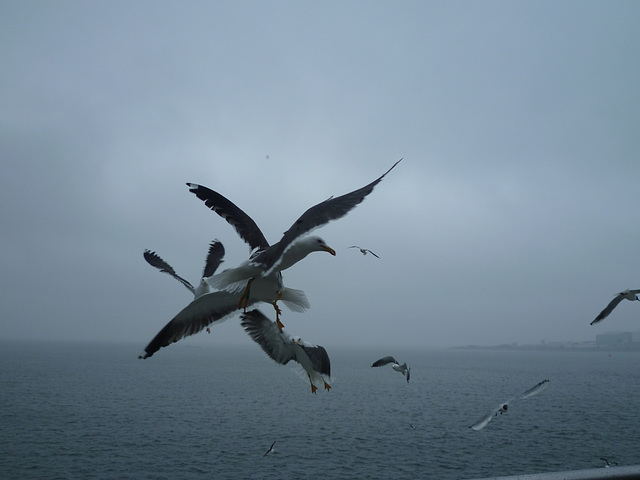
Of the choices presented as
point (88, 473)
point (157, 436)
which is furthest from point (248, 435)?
point (88, 473)

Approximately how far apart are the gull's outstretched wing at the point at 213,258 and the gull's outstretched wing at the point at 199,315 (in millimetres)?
3484

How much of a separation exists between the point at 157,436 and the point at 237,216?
37073mm

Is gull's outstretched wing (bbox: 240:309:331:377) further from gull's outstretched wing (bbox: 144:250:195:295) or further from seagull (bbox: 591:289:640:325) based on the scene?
seagull (bbox: 591:289:640:325)

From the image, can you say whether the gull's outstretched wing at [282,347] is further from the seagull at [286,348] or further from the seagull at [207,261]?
the seagull at [207,261]

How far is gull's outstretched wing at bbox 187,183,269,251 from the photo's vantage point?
4250 millimetres

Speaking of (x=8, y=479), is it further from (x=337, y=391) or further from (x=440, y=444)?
(x=337, y=391)

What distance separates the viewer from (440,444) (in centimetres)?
3422

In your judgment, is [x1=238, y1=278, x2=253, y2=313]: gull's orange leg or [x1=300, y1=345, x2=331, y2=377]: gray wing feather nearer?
[x1=238, y1=278, x2=253, y2=313]: gull's orange leg

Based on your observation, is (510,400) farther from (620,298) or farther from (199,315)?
(199,315)

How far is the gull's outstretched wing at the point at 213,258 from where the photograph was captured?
8178mm

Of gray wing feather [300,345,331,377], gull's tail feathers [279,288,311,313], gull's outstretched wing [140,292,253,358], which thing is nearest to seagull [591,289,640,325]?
gray wing feather [300,345,331,377]

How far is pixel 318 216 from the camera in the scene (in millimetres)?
3543

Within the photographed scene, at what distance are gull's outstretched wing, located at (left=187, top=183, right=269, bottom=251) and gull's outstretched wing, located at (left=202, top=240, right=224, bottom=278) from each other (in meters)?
3.50

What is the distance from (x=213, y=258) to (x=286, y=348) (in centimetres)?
406
